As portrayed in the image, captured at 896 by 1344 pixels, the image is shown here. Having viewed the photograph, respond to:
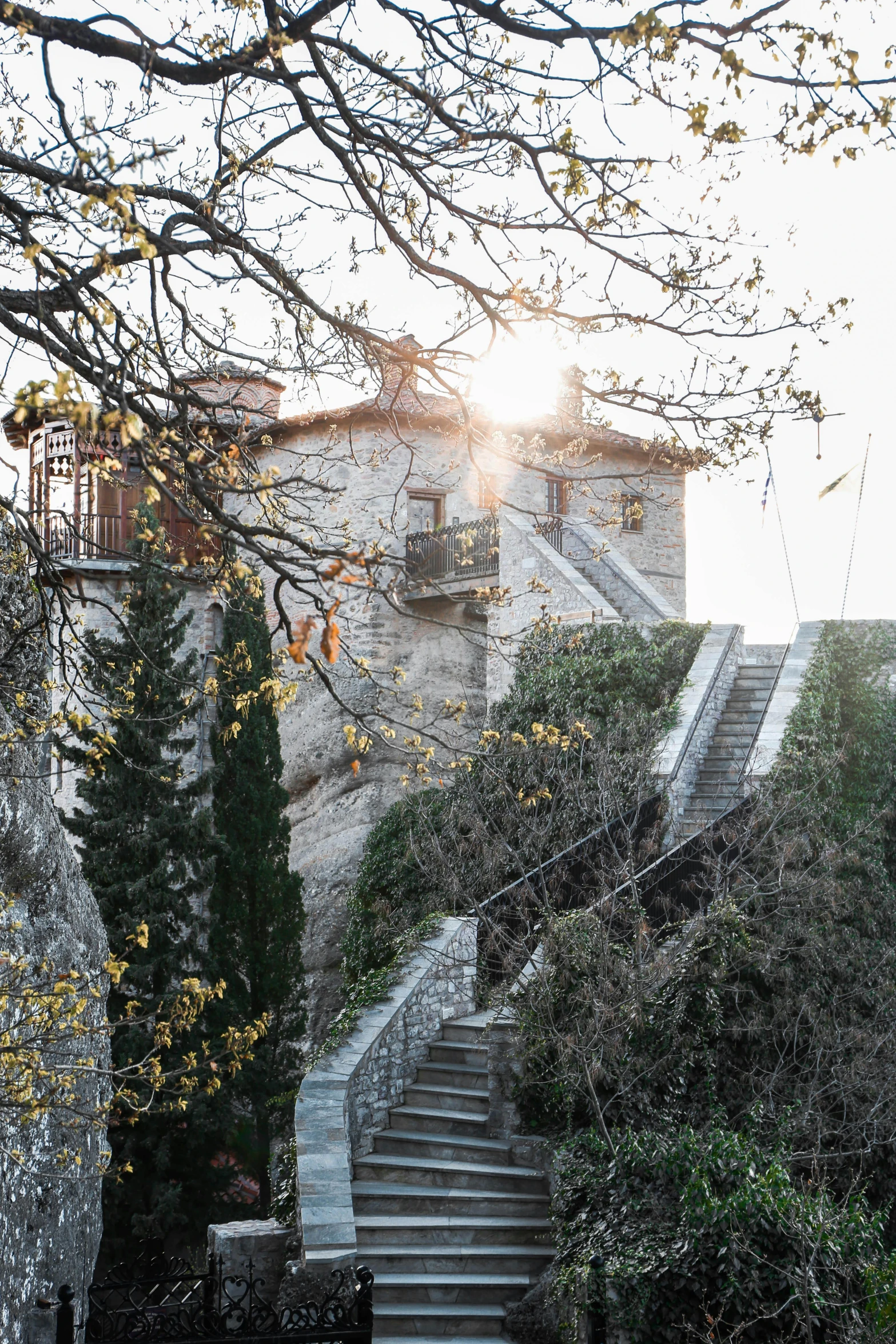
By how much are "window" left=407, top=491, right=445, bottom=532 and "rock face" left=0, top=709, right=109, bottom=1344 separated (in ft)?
62.1

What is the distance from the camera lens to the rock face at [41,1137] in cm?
495

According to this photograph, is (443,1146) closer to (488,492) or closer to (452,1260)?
(452,1260)

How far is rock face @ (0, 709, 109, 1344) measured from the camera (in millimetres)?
4953

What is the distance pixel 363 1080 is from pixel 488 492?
A: 5426mm

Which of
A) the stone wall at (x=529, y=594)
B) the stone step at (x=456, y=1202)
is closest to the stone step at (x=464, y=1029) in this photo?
Answer: the stone step at (x=456, y=1202)

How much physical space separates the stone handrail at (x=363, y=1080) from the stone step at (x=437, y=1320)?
2.00 feet

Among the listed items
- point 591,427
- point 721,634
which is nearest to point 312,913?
point 721,634

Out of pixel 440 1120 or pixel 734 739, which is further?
pixel 734 739

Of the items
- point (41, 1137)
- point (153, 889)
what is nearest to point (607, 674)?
point (153, 889)

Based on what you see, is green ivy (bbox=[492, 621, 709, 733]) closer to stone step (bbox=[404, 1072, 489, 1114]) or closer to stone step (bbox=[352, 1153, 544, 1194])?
stone step (bbox=[404, 1072, 489, 1114])

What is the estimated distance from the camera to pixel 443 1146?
29.8ft

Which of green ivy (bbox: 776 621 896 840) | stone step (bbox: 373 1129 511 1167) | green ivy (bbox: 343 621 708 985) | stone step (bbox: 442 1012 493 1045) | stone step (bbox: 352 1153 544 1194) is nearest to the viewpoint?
stone step (bbox: 352 1153 544 1194)

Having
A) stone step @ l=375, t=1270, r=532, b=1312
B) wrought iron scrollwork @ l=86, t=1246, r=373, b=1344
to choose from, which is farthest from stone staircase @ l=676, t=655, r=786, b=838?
wrought iron scrollwork @ l=86, t=1246, r=373, b=1344

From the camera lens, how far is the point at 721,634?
593 inches
